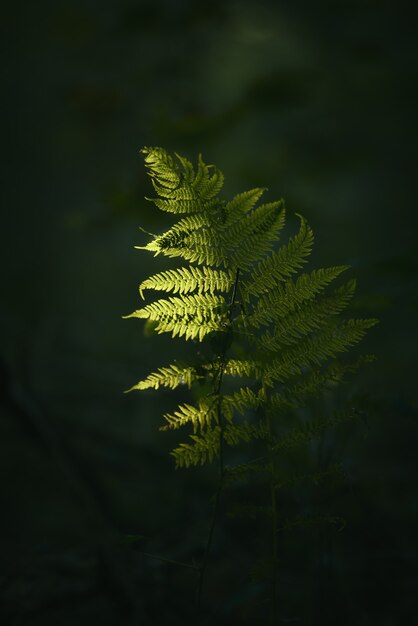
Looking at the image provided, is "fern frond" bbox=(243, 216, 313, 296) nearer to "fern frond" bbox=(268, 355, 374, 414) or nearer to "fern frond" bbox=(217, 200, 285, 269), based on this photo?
"fern frond" bbox=(217, 200, 285, 269)

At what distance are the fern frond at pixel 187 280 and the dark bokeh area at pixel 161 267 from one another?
0.46 meters

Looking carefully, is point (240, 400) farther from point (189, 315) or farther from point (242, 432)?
point (189, 315)

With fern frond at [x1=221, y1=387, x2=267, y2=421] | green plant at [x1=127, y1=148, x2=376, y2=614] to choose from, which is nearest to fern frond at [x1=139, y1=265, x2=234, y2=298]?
green plant at [x1=127, y1=148, x2=376, y2=614]

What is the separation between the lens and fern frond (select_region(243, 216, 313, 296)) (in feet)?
2.94

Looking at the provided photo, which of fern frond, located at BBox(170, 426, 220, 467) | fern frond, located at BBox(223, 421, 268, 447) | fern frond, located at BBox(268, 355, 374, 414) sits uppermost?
fern frond, located at BBox(268, 355, 374, 414)

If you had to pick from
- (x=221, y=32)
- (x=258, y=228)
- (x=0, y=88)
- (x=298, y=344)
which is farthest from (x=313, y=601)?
(x=0, y=88)

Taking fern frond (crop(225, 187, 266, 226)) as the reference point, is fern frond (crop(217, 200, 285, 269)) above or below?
below

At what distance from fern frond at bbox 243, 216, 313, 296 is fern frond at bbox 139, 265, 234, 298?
51 mm

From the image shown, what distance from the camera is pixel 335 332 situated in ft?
3.02

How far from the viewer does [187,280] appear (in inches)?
36.5

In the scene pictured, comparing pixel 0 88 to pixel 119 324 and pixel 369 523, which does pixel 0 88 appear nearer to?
pixel 119 324

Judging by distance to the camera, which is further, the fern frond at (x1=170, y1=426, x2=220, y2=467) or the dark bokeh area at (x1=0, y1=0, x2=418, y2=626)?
the dark bokeh area at (x1=0, y1=0, x2=418, y2=626)

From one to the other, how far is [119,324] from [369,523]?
12.1 ft

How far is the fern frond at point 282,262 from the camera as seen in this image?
2.94 feet
